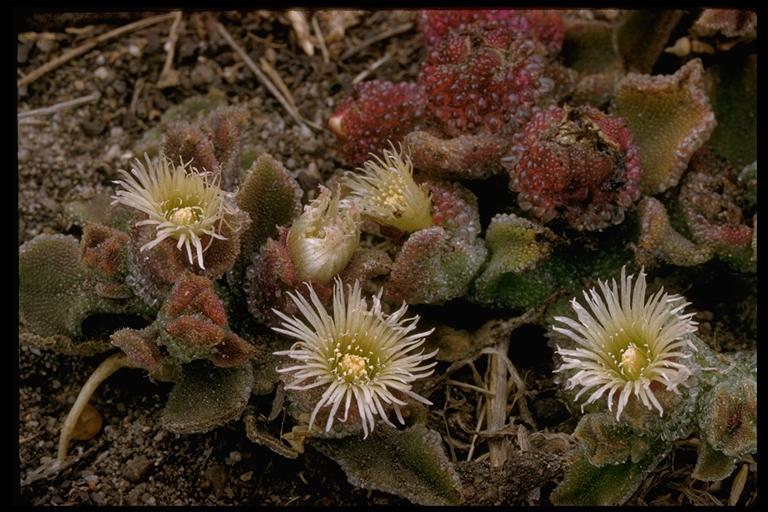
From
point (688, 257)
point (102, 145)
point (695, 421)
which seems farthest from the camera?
point (102, 145)

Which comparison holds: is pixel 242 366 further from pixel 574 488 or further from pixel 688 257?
pixel 688 257

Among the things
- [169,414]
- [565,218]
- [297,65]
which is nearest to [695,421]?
[565,218]

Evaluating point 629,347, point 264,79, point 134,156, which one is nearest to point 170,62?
point 264,79

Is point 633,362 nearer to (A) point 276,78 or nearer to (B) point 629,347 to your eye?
(B) point 629,347

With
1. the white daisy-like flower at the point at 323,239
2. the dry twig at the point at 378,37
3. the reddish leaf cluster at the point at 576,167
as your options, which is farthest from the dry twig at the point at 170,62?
the reddish leaf cluster at the point at 576,167

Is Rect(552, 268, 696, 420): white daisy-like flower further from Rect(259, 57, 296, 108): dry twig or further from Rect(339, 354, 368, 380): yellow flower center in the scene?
Rect(259, 57, 296, 108): dry twig
